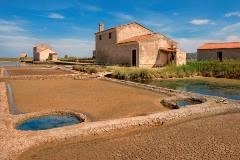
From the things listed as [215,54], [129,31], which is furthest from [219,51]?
[129,31]

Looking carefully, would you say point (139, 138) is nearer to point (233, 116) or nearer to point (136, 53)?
point (233, 116)

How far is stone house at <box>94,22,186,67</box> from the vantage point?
26.3m

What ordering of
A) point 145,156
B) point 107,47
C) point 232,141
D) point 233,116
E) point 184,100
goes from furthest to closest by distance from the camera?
point 107,47, point 184,100, point 233,116, point 232,141, point 145,156

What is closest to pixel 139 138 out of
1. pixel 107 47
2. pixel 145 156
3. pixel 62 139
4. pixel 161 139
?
pixel 161 139

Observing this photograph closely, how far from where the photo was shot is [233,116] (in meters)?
7.18

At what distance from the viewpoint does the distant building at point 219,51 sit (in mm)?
35034

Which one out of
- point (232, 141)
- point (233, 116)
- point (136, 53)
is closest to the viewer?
point (232, 141)

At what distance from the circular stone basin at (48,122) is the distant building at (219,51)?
106 feet

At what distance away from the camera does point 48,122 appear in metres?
6.85

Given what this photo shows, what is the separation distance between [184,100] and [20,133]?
21.0ft

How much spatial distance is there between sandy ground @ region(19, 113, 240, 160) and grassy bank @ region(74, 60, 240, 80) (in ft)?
46.7

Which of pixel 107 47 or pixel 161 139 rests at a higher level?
pixel 107 47

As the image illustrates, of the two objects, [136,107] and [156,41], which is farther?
[156,41]

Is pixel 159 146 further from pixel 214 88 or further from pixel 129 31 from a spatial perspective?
pixel 129 31
